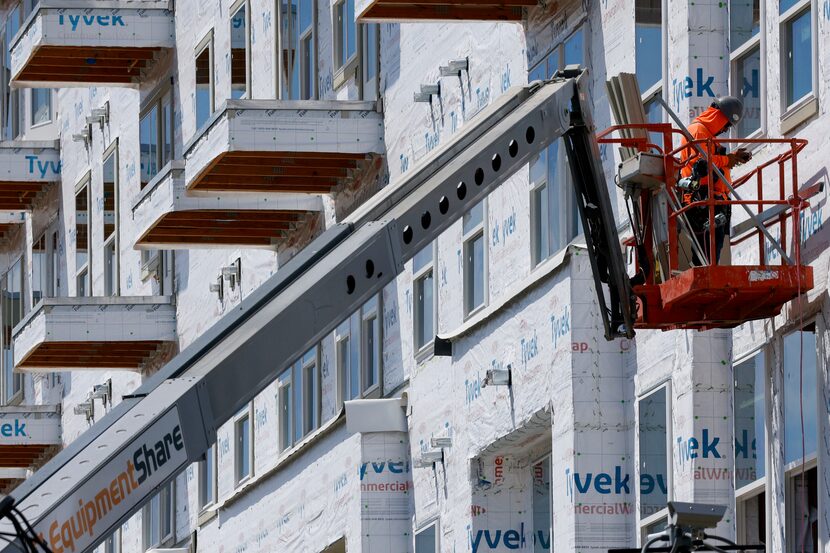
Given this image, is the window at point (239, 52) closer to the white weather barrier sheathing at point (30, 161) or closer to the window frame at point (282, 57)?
the window frame at point (282, 57)

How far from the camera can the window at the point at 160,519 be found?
4075cm

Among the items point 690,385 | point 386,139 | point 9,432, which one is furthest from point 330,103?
point 9,432

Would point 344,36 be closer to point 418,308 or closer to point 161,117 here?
point 418,308

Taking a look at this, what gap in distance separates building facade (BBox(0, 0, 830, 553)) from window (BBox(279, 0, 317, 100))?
0.17ft

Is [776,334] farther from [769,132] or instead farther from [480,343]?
[480,343]

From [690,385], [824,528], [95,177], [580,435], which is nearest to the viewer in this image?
[824,528]

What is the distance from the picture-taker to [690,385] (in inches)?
847

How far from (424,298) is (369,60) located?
11.8 feet

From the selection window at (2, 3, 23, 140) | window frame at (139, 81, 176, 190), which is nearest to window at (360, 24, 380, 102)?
window frame at (139, 81, 176, 190)

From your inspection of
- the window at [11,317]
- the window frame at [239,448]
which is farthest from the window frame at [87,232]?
the window frame at [239,448]

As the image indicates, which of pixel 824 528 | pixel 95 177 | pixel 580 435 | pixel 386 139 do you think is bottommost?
pixel 824 528

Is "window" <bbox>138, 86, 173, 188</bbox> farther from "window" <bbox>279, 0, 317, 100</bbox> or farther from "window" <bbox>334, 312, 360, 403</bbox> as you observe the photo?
"window" <bbox>334, 312, 360, 403</bbox>

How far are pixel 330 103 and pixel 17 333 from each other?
41.1 ft

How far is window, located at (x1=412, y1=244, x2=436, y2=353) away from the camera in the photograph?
96.1ft
